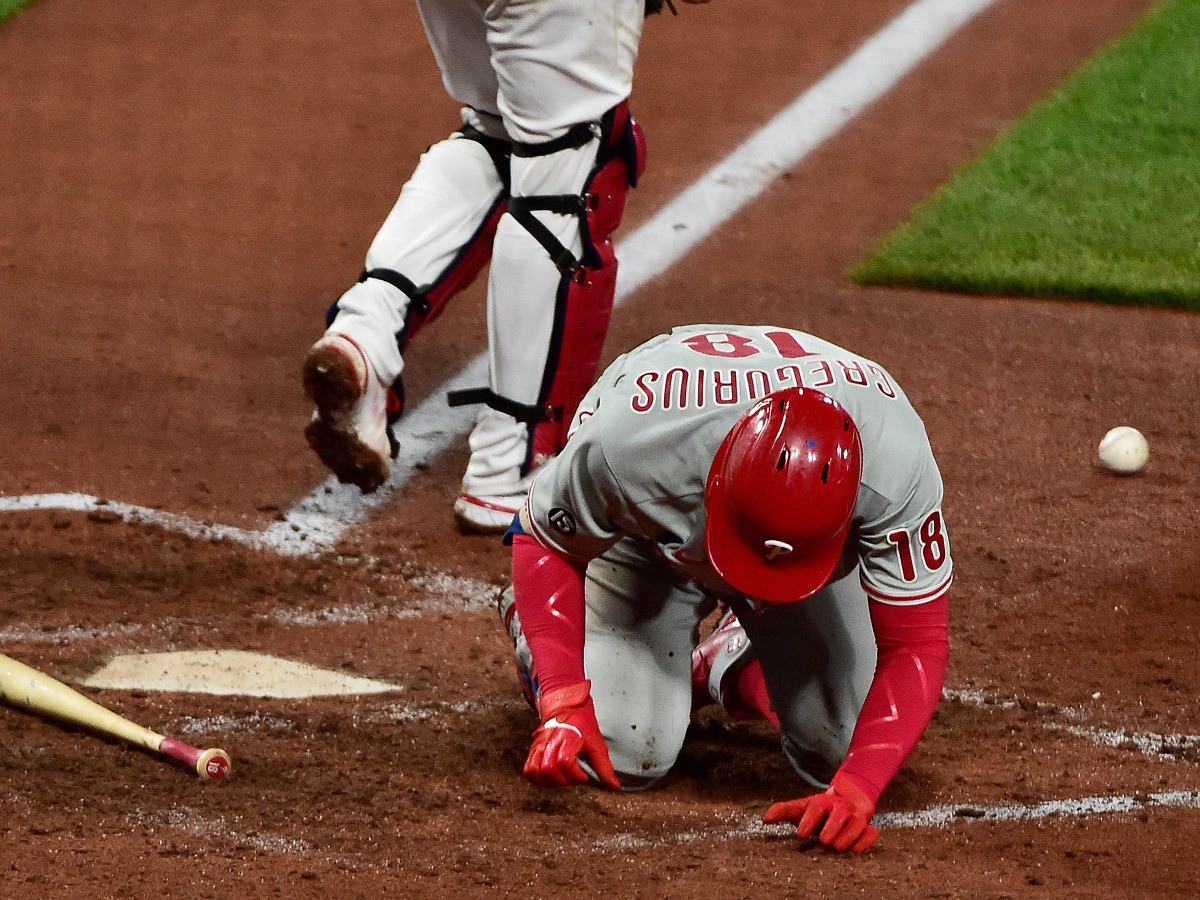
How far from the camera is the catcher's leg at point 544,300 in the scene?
393 cm

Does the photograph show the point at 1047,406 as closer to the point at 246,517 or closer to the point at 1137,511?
the point at 1137,511

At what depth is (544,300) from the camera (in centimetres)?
394

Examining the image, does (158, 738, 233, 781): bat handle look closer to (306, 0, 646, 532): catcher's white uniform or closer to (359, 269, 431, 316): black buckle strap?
(306, 0, 646, 532): catcher's white uniform

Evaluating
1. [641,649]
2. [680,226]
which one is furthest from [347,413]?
[680,226]

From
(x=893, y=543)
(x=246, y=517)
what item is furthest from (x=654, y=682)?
(x=246, y=517)

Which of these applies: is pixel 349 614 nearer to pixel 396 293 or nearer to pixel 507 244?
pixel 396 293

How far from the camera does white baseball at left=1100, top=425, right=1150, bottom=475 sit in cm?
422

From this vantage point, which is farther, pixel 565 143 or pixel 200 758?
pixel 565 143

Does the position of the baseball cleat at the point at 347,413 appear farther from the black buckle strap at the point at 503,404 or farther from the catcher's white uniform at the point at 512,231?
the black buckle strap at the point at 503,404

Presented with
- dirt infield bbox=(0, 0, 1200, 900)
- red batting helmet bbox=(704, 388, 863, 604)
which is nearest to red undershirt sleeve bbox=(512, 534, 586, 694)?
dirt infield bbox=(0, 0, 1200, 900)

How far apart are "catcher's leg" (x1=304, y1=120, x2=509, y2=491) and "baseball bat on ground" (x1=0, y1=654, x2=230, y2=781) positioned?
2.98 ft

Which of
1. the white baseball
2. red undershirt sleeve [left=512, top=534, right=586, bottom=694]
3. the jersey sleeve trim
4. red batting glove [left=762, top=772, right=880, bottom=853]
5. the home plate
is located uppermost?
the jersey sleeve trim

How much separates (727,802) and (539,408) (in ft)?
4.40

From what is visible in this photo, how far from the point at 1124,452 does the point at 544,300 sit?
1.57 metres
